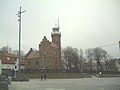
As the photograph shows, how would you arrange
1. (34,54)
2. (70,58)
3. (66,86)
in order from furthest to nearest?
1. (70,58)
2. (34,54)
3. (66,86)

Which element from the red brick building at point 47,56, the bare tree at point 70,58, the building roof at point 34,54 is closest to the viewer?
the red brick building at point 47,56

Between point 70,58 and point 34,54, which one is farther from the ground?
point 34,54

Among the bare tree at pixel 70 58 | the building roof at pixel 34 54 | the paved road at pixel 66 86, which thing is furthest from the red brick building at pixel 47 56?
the paved road at pixel 66 86

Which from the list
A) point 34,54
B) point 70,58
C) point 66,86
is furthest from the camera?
point 70,58

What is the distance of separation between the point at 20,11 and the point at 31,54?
6244 centimetres

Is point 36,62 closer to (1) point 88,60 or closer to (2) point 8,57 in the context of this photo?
(2) point 8,57

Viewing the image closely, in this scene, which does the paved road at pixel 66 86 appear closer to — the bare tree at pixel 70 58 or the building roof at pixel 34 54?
the building roof at pixel 34 54

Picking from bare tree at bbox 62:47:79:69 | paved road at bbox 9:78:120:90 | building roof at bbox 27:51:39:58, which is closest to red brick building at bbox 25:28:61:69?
building roof at bbox 27:51:39:58

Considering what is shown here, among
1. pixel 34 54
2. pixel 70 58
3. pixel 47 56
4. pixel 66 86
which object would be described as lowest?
pixel 66 86

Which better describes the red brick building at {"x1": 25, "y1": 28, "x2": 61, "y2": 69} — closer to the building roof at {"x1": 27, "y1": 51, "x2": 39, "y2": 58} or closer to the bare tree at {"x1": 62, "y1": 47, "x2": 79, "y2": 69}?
the building roof at {"x1": 27, "y1": 51, "x2": 39, "y2": 58}

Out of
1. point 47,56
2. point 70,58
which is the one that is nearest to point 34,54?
point 47,56

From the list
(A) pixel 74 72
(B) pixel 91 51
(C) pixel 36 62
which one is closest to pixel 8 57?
(C) pixel 36 62

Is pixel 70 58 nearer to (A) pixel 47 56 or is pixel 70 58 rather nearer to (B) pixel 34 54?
(B) pixel 34 54

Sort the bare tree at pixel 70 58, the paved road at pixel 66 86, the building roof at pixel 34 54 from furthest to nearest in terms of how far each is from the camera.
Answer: the bare tree at pixel 70 58, the building roof at pixel 34 54, the paved road at pixel 66 86
